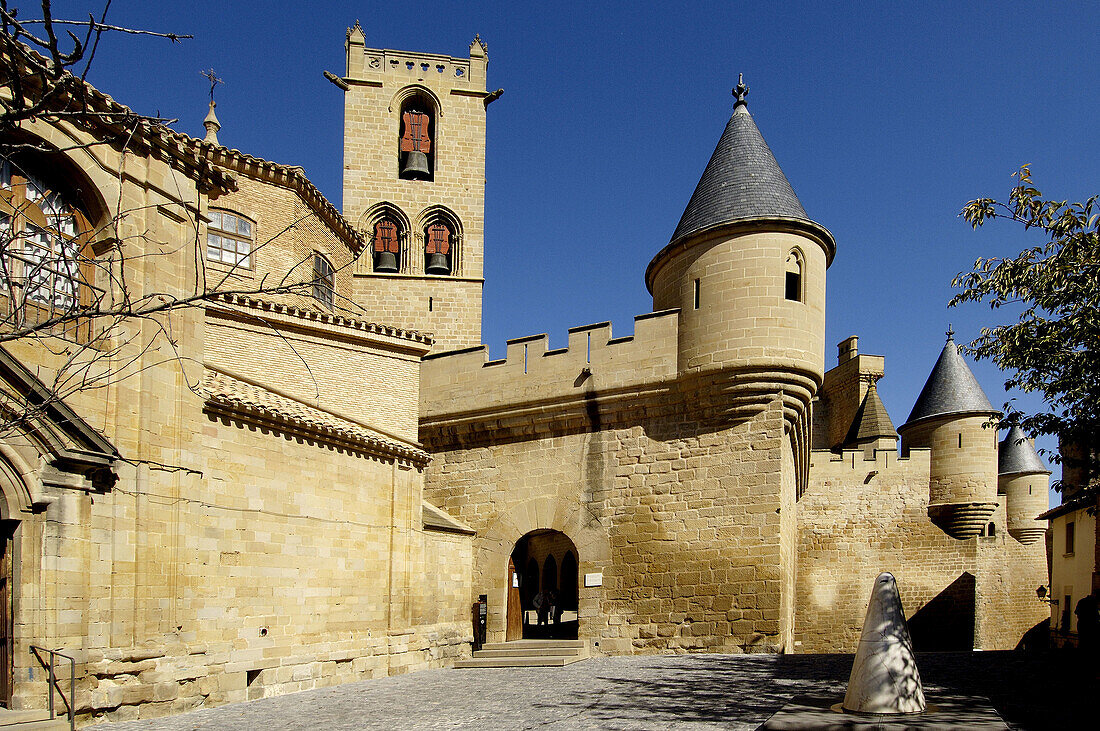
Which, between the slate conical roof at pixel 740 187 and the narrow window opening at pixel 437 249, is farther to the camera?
the narrow window opening at pixel 437 249

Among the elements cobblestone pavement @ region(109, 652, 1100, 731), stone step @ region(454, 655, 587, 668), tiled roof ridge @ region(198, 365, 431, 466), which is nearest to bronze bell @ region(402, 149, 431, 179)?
tiled roof ridge @ region(198, 365, 431, 466)

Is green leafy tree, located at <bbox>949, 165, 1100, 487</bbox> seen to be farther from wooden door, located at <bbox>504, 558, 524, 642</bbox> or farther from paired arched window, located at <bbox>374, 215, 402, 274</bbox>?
paired arched window, located at <bbox>374, 215, 402, 274</bbox>

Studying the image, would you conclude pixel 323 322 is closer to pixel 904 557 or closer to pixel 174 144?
pixel 174 144

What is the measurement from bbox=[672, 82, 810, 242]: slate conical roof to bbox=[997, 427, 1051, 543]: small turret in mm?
15053

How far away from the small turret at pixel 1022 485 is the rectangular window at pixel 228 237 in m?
21.2

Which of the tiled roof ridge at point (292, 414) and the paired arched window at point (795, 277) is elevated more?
the paired arched window at point (795, 277)

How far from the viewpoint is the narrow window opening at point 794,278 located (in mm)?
14977

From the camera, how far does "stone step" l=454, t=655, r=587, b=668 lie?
A: 14.2 metres

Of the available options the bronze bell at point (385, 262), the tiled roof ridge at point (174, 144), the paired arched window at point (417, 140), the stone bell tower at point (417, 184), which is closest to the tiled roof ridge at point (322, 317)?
the tiled roof ridge at point (174, 144)

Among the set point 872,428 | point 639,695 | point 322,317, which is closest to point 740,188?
point 322,317

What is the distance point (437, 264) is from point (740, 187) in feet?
38.8

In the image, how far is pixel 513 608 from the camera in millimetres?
16562

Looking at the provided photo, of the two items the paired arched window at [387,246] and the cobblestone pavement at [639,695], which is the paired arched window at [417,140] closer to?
the paired arched window at [387,246]

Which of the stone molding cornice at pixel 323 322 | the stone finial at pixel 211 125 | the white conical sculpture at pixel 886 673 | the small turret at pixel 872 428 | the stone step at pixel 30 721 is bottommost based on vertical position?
the stone step at pixel 30 721
